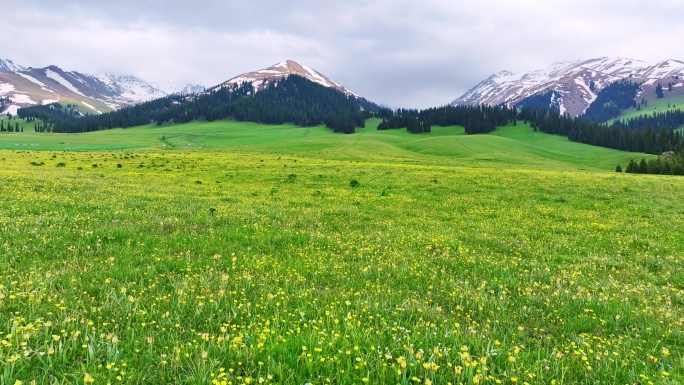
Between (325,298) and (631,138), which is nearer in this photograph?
(325,298)

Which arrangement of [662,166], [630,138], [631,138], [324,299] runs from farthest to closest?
[630,138]
[631,138]
[662,166]
[324,299]

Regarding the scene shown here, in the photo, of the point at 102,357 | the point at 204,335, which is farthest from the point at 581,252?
the point at 102,357

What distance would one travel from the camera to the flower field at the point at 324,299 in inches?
192

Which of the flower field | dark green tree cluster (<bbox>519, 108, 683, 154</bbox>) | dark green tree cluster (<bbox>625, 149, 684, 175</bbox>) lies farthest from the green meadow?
dark green tree cluster (<bbox>519, 108, 683, 154</bbox>)

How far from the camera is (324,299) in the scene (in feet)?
23.9

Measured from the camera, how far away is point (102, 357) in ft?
15.9

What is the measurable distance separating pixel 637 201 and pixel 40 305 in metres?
30.9

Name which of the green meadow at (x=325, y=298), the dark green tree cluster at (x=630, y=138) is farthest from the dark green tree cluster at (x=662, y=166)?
the green meadow at (x=325, y=298)

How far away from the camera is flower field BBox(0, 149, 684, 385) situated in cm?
487

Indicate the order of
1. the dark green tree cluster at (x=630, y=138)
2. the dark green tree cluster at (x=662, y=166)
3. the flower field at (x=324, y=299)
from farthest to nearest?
the dark green tree cluster at (x=630, y=138) < the dark green tree cluster at (x=662, y=166) < the flower field at (x=324, y=299)

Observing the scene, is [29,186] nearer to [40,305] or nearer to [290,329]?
[40,305]

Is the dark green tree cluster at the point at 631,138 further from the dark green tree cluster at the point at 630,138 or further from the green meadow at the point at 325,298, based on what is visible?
the green meadow at the point at 325,298

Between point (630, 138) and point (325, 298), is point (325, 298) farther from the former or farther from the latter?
point (630, 138)

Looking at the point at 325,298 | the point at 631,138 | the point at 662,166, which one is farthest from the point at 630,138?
the point at 325,298
